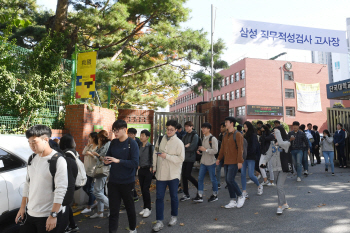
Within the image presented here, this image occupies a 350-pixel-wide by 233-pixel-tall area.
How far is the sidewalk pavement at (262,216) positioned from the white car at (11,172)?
180 cm

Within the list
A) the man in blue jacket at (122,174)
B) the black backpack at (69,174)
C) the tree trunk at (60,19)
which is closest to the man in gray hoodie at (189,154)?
the man in blue jacket at (122,174)

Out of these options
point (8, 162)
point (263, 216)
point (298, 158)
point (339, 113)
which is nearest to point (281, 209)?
point (263, 216)

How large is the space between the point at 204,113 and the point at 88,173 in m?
8.14

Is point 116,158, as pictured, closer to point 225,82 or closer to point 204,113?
point 204,113

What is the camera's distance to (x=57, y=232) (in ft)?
8.90

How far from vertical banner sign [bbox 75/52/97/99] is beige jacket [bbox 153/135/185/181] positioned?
4.02 m

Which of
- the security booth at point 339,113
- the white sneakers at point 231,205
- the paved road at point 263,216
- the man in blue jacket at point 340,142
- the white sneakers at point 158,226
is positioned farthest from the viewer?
the security booth at point 339,113

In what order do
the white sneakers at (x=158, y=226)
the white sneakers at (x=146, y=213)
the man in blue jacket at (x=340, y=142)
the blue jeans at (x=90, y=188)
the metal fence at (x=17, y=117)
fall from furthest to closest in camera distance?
1. the man in blue jacket at (x=340, y=142)
2. the metal fence at (x=17, y=117)
3. the blue jeans at (x=90, y=188)
4. the white sneakers at (x=146, y=213)
5. the white sneakers at (x=158, y=226)

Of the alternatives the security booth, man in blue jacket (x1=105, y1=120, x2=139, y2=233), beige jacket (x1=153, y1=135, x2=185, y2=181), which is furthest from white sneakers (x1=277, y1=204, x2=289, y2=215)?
the security booth

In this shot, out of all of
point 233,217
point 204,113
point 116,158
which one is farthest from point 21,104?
point 204,113

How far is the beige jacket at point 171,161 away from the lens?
4.79 meters

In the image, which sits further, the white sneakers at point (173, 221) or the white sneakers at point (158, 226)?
the white sneakers at point (173, 221)

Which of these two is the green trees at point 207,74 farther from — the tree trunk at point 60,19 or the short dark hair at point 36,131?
the short dark hair at point 36,131

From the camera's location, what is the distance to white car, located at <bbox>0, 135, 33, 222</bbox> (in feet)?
10.5
